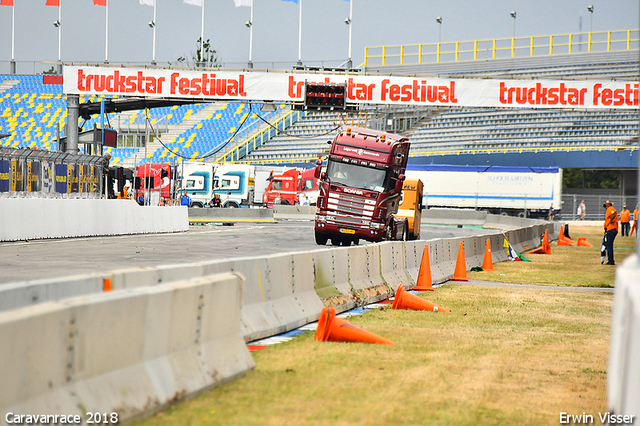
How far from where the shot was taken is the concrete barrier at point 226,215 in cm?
4231

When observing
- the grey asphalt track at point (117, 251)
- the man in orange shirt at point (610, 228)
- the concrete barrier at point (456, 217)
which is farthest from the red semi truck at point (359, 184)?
the concrete barrier at point (456, 217)

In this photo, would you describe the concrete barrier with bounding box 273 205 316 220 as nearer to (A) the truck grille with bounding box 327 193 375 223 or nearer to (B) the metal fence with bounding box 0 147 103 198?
(B) the metal fence with bounding box 0 147 103 198

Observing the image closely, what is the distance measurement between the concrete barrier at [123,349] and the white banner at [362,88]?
32.6 meters

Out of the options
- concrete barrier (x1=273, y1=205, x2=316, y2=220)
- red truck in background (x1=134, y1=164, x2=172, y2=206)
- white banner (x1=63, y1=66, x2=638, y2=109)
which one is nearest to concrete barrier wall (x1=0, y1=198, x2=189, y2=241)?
white banner (x1=63, y1=66, x2=638, y2=109)

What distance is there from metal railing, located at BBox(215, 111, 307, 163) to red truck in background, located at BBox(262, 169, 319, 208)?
9.42 m

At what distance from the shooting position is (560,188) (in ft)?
185

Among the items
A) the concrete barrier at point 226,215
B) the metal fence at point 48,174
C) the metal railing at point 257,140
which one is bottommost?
the concrete barrier at point 226,215

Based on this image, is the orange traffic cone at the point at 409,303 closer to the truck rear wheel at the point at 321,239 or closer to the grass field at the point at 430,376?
the grass field at the point at 430,376

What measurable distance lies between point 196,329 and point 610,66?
199ft

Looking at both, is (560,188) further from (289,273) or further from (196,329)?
(196,329)

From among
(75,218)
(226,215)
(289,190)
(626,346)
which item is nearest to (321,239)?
(75,218)

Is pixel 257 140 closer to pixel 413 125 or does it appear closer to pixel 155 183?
pixel 413 125

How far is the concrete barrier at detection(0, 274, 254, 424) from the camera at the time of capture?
439 cm

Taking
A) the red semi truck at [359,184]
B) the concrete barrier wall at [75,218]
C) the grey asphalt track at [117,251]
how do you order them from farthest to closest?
the red semi truck at [359,184]
the concrete barrier wall at [75,218]
the grey asphalt track at [117,251]
